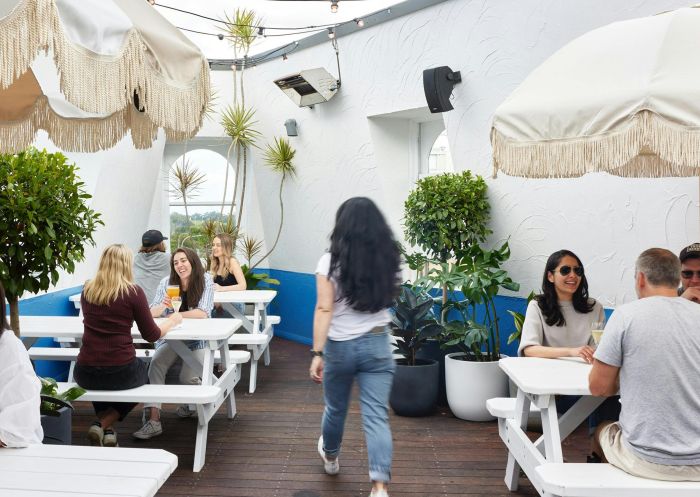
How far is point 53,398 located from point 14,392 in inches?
38.1

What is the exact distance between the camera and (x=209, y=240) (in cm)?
873

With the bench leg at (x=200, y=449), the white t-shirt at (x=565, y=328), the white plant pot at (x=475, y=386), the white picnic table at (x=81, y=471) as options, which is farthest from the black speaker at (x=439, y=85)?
the white picnic table at (x=81, y=471)

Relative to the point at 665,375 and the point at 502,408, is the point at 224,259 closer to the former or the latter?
the point at 502,408

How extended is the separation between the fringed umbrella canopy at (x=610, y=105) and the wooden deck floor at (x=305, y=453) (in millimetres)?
1863

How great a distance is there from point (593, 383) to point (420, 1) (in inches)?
174

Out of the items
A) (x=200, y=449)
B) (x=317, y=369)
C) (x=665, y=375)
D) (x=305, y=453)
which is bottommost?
(x=305, y=453)

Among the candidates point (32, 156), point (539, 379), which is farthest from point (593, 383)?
point (32, 156)

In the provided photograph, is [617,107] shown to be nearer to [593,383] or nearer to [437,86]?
[593,383]

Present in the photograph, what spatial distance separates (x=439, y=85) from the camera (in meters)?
5.64

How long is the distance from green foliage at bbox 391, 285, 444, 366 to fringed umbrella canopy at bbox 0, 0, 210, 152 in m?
2.63

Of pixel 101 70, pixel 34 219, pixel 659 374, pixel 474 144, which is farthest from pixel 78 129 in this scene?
pixel 474 144

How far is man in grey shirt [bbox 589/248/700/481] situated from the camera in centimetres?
238

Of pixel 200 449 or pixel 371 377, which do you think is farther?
pixel 200 449

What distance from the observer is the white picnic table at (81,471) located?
7.09 feet
